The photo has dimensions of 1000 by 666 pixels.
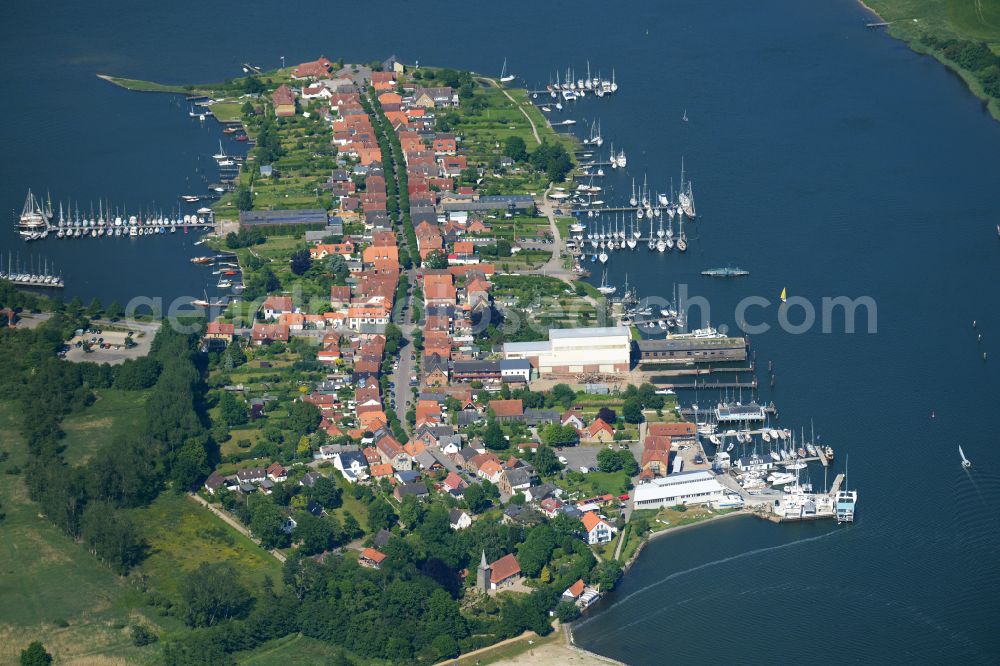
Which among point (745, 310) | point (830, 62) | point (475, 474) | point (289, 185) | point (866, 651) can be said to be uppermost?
point (830, 62)

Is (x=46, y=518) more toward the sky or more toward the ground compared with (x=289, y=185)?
more toward the ground

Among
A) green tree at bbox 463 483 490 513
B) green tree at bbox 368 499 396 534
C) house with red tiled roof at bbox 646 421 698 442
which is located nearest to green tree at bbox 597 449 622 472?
house with red tiled roof at bbox 646 421 698 442

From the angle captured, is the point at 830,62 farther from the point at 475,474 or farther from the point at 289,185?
the point at 475,474

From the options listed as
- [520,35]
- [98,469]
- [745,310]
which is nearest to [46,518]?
[98,469]

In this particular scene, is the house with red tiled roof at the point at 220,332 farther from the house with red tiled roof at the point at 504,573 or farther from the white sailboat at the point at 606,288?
the house with red tiled roof at the point at 504,573

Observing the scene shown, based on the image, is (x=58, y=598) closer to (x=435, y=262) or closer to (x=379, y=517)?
(x=379, y=517)

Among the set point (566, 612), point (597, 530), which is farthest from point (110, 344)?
point (566, 612)
